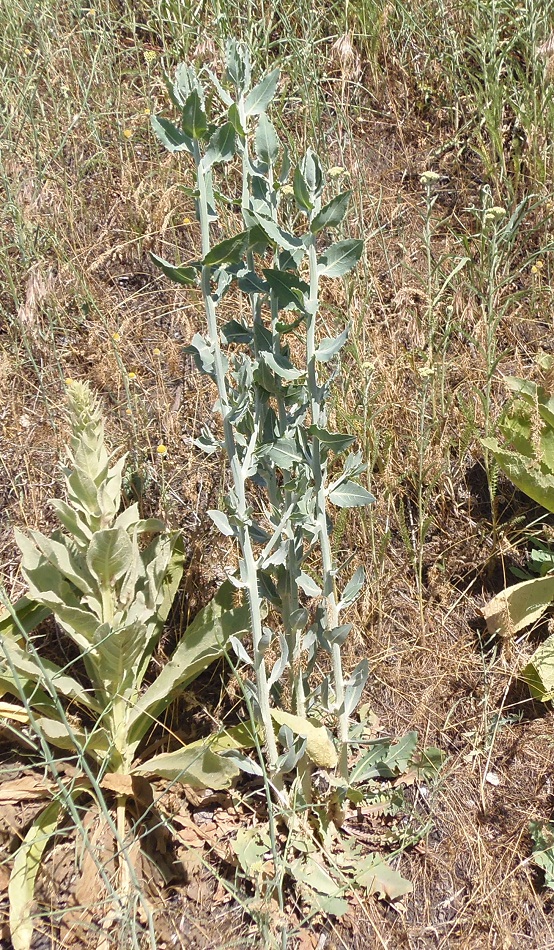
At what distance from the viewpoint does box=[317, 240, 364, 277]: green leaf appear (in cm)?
164

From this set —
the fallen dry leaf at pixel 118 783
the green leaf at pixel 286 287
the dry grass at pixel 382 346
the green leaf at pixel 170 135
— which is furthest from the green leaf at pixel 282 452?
the fallen dry leaf at pixel 118 783

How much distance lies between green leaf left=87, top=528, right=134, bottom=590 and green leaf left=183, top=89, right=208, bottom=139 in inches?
36.0

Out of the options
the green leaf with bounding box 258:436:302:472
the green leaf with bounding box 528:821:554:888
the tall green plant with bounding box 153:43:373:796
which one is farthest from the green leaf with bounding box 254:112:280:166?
the green leaf with bounding box 528:821:554:888

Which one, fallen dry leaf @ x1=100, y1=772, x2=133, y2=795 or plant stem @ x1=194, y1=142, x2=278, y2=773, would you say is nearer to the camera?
plant stem @ x1=194, y1=142, x2=278, y2=773

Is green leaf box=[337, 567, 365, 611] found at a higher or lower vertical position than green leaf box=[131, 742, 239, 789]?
higher

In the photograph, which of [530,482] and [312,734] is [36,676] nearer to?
[312,734]

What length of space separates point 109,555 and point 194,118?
105 cm

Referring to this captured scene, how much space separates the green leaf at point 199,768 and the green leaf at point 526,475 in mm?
1265

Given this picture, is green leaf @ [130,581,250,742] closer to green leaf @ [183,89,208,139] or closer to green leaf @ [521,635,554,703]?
green leaf @ [521,635,554,703]

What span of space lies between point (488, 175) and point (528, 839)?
8.15 ft

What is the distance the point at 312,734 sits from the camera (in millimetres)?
1875

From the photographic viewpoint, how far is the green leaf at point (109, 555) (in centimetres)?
193

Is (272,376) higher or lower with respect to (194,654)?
higher

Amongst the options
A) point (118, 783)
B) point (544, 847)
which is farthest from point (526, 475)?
point (118, 783)
